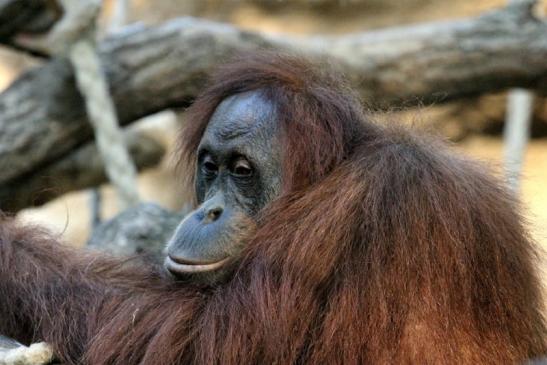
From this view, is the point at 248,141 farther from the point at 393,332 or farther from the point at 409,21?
the point at 409,21

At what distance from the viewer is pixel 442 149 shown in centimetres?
318

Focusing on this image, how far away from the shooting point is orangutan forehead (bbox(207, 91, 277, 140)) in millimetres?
3195

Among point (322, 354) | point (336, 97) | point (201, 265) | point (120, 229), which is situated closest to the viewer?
point (322, 354)

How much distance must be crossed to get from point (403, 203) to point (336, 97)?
0.57 meters

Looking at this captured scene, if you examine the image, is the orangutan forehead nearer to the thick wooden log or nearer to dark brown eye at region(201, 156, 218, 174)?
dark brown eye at region(201, 156, 218, 174)

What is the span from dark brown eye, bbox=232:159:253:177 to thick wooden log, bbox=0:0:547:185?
1603 mm

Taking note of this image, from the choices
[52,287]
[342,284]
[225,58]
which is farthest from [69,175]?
[342,284]

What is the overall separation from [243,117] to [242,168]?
0.18 meters

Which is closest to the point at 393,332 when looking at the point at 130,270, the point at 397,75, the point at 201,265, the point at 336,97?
the point at 201,265

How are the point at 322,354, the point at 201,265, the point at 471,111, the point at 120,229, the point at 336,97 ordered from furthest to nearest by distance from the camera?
the point at 471,111, the point at 120,229, the point at 336,97, the point at 201,265, the point at 322,354

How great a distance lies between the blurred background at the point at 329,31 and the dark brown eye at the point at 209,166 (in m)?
4.23

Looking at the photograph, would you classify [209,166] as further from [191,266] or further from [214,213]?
[191,266]

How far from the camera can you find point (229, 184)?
3.17 meters

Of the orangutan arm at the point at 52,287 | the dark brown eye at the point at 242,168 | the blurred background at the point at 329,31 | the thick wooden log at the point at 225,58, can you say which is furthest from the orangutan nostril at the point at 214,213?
the blurred background at the point at 329,31
